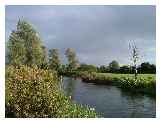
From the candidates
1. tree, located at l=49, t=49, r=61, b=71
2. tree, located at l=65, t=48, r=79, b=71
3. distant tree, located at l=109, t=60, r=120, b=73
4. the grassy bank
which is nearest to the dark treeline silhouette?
distant tree, located at l=109, t=60, r=120, b=73

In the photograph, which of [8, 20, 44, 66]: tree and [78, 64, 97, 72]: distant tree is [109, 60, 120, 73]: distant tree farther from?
[8, 20, 44, 66]: tree

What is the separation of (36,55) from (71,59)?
24.1 inches

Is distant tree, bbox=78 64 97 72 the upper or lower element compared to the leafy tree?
lower

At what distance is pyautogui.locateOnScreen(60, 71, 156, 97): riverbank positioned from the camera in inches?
413

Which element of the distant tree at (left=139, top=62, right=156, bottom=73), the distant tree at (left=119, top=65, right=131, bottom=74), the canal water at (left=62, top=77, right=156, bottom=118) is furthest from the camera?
the distant tree at (left=119, top=65, right=131, bottom=74)

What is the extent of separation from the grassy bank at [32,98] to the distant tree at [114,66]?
2.60 feet

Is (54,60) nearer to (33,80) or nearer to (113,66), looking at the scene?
(33,80)

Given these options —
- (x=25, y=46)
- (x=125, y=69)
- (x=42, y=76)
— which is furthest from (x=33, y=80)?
(x=125, y=69)

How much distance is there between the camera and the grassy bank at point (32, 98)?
10.5 meters

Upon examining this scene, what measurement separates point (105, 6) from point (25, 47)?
60.3 inches

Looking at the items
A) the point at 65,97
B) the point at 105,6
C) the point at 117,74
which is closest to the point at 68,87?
the point at 65,97

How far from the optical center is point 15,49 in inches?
416

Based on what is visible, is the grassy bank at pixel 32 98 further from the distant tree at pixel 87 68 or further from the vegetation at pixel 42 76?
the distant tree at pixel 87 68

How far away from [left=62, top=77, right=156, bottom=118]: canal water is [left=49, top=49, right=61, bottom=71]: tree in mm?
290
